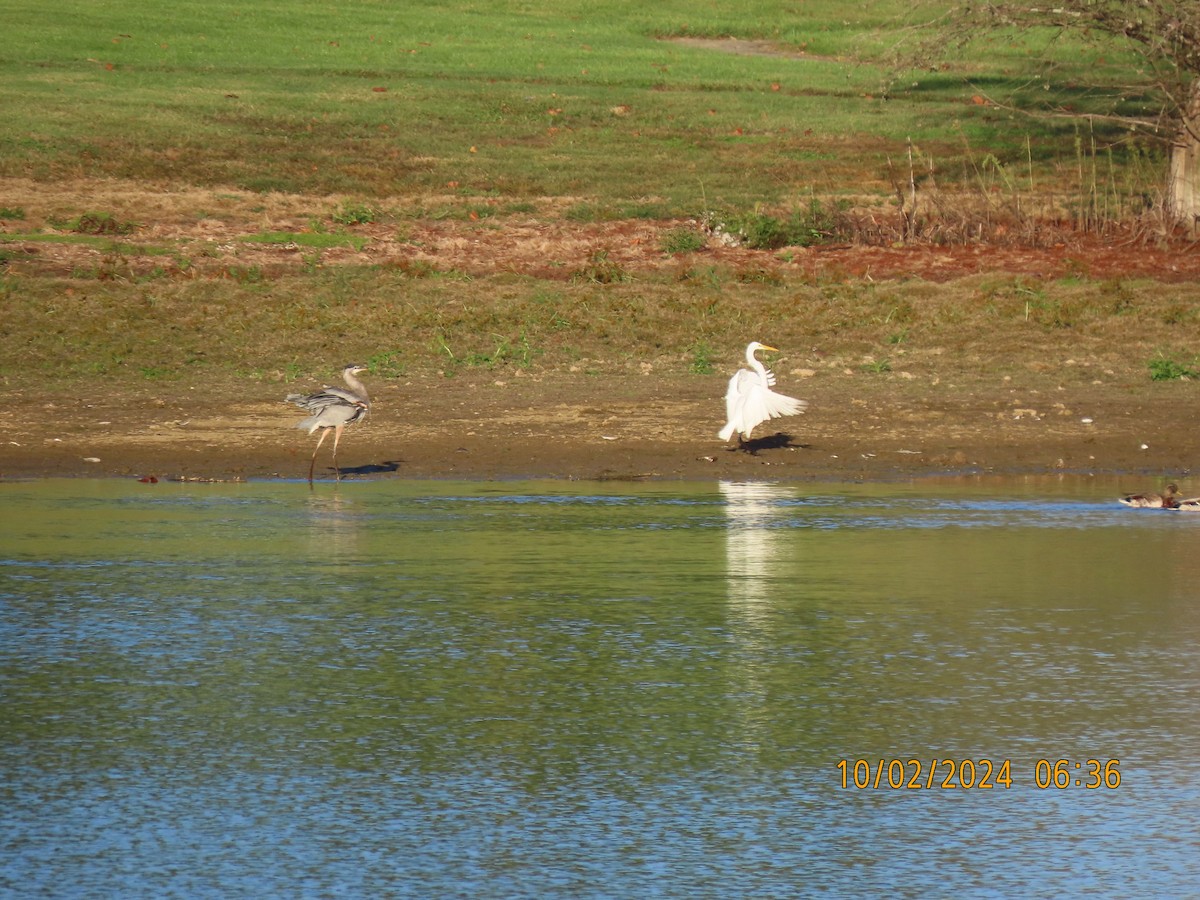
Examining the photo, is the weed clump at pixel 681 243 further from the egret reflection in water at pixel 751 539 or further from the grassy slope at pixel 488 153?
the egret reflection in water at pixel 751 539

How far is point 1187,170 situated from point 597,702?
62.8 feet

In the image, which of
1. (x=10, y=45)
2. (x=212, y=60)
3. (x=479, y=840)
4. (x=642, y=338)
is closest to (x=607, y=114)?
(x=212, y=60)

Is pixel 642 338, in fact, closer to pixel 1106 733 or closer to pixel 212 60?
pixel 1106 733

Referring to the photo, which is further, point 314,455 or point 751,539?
point 314,455

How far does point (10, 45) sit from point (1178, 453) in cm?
3104

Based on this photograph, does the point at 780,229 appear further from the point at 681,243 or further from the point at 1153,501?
the point at 1153,501

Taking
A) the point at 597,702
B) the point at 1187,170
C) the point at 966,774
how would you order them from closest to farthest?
the point at 966,774 < the point at 597,702 < the point at 1187,170

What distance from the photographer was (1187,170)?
24469 millimetres

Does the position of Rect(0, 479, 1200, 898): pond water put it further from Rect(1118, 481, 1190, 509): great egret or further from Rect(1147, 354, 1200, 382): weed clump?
Rect(1147, 354, 1200, 382): weed clump

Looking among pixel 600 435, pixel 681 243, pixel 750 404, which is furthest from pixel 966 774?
pixel 681 243

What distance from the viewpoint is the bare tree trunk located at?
23.9 meters

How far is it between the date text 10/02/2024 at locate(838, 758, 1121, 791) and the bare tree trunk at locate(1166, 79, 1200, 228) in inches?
730

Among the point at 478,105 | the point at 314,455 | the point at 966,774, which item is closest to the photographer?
the point at 966,774

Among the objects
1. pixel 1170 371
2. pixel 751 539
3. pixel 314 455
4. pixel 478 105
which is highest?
pixel 478 105
